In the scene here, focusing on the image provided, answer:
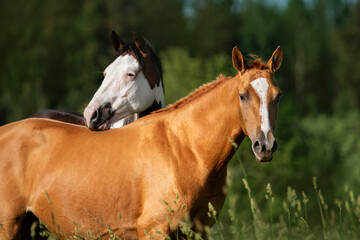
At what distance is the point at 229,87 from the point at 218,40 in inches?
1975

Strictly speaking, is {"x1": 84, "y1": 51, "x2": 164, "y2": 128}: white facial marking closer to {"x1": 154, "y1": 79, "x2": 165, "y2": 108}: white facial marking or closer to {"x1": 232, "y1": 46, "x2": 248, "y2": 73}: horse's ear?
{"x1": 154, "y1": 79, "x2": 165, "y2": 108}: white facial marking

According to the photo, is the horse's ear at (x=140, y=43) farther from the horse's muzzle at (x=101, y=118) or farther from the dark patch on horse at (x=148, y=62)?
the horse's muzzle at (x=101, y=118)

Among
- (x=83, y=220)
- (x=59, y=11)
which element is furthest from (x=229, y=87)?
(x=59, y=11)

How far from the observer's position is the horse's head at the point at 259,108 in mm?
3947

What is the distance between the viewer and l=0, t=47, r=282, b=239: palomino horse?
417 cm

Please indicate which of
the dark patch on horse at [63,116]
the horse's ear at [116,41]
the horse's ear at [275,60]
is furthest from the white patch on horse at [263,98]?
the dark patch on horse at [63,116]

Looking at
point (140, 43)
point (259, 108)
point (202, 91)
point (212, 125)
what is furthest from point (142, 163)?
point (140, 43)

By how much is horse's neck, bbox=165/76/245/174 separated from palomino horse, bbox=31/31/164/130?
3.80 ft

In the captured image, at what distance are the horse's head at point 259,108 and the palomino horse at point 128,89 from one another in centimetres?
168

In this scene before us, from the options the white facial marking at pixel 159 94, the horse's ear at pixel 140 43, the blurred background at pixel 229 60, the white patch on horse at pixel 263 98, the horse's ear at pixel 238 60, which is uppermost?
the horse's ear at pixel 140 43

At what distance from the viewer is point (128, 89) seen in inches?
224

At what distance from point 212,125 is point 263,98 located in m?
0.55

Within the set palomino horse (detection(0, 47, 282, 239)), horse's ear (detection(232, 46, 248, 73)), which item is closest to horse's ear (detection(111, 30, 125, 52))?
palomino horse (detection(0, 47, 282, 239))

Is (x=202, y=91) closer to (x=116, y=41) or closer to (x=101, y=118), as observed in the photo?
(x=101, y=118)
